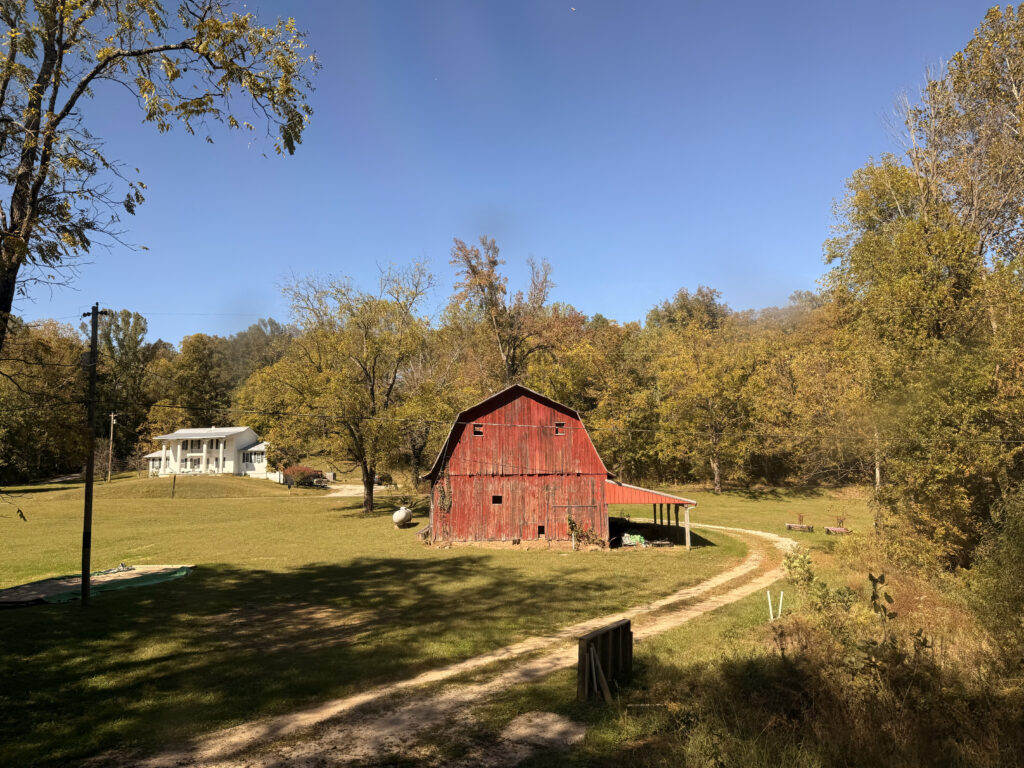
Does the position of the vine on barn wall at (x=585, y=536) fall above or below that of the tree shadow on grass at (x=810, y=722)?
below

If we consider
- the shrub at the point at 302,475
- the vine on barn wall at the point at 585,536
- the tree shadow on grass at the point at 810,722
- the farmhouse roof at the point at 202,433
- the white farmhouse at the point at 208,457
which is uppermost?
the farmhouse roof at the point at 202,433

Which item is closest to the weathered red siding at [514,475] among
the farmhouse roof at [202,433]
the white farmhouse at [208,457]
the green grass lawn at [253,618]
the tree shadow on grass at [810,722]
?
the green grass lawn at [253,618]

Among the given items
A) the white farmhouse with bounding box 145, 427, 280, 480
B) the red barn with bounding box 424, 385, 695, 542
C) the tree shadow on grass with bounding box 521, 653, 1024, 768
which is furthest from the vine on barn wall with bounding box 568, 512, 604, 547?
the white farmhouse with bounding box 145, 427, 280, 480

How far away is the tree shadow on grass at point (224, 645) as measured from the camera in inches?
361

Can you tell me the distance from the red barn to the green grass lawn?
2072 millimetres

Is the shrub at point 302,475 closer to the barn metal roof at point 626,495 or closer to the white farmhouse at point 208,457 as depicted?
the white farmhouse at point 208,457

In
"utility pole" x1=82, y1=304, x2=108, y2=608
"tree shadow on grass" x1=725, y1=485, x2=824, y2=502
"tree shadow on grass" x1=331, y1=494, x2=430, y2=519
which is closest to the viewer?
"utility pole" x1=82, y1=304, x2=108, y2=608

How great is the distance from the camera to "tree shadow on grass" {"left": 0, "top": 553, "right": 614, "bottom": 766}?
916 centimetres

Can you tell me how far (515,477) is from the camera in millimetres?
30312

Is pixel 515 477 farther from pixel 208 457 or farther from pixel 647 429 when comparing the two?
pixel 208 457

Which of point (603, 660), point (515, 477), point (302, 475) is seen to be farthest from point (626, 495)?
point (302, 475)

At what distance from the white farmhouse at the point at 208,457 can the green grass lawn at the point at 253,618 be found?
3300 cm

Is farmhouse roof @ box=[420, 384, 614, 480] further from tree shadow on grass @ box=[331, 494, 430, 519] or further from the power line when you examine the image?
tree shadow on grass @ box=[331, 494, 430, 519]

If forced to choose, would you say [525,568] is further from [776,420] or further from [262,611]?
[776,420]
